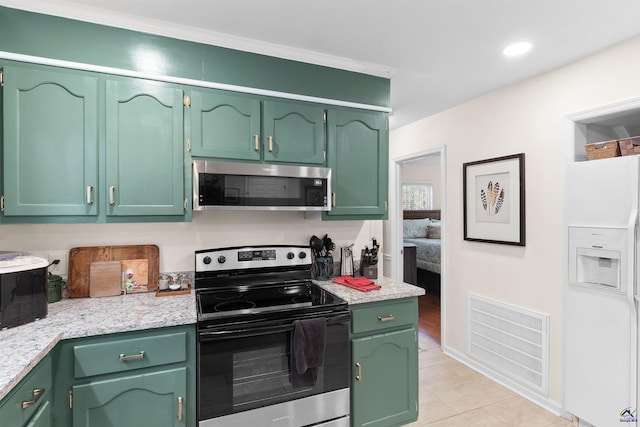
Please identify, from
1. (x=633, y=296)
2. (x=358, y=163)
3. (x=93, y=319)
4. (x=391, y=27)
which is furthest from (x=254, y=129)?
(x=633, y=296)

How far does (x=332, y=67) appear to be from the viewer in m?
2.37

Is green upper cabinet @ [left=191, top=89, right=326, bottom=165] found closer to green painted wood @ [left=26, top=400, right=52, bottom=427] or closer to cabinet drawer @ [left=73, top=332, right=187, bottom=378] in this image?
cabinet drawer @ [left=73, top=332, right=187, bottom=378]

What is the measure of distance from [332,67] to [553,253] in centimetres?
209

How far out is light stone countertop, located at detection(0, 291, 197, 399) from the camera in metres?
1.21

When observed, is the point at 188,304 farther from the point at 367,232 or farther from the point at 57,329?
the point at 367,232

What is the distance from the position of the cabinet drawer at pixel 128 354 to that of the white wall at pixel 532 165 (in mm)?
2520

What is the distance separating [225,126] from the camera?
2.06 meters

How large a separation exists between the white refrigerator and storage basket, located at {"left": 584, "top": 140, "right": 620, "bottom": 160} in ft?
0.33

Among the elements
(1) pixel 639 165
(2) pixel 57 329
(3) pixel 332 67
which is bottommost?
(2) pixel 57 329

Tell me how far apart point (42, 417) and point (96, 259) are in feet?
2.93

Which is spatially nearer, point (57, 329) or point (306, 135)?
point (57, 329)

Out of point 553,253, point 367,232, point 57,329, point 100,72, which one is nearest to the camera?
point 57,329

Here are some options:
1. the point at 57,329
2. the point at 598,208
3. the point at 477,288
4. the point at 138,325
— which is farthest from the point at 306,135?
the point at 477,288

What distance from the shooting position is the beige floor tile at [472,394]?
8.60 ft
